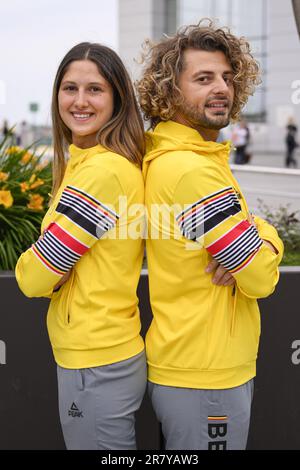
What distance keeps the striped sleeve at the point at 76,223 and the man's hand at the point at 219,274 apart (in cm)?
34

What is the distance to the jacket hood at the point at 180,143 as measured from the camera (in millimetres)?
2094

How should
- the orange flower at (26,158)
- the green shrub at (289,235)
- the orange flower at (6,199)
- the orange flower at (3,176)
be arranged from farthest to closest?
the orange flower at (26,158) → the green shrub at (289,235) → the orange flower at (3,176) → the orange flower at (6,199)

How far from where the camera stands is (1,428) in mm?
3162

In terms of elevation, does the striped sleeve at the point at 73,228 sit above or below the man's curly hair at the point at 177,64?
below

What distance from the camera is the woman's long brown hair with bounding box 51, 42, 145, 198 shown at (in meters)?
2.17

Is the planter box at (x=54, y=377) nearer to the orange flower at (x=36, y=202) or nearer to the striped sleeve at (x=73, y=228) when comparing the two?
the orange flower at (x=36, y=202)

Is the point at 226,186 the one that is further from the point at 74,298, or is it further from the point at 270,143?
the point at 270,143

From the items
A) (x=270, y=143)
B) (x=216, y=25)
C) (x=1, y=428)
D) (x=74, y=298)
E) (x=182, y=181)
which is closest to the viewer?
(x=182, y=181)

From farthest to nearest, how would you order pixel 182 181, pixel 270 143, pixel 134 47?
pixel 134 47 → pixel 270 143 → pixel 182 181

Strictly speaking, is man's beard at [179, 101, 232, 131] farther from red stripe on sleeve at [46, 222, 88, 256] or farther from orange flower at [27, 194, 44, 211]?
orange flower at [27, 194, 44, 211]

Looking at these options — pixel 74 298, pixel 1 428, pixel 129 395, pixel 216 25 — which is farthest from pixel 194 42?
pixel 1 428

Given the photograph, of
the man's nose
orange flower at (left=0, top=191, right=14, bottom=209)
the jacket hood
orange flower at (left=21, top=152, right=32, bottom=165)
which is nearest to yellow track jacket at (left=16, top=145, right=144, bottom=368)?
the jacket hood

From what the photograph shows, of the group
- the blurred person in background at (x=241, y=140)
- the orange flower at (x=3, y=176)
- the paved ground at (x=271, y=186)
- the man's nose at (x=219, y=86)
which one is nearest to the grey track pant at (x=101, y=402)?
the man's nose at (x=219, y=86)

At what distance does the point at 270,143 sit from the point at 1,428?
2705 centimetres
